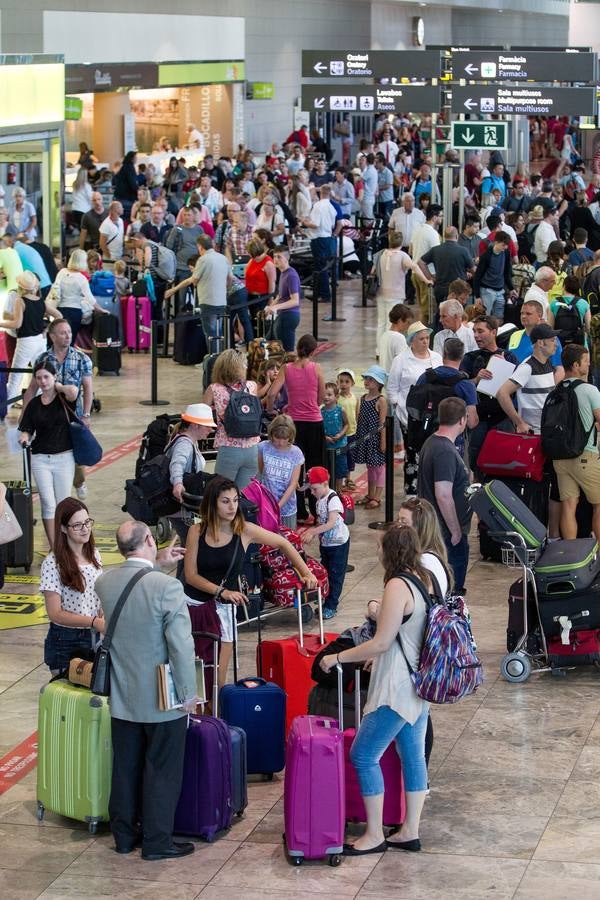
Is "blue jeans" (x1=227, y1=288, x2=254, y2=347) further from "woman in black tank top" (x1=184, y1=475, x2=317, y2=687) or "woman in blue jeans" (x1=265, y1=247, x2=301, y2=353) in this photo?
"woman in black tank top" (x1=184, y1=475, x2=317, y2=687)

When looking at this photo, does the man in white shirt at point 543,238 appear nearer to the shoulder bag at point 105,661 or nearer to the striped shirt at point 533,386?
the striped shirt at point 533,386

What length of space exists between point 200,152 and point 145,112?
1827 millimetres

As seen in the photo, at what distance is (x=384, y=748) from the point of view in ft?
22.9

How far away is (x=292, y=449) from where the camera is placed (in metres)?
10.8

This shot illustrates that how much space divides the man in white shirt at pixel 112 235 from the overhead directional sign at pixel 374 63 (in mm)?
5533

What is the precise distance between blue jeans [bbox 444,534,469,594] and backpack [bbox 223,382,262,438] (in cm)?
168

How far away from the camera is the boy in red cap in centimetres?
1014

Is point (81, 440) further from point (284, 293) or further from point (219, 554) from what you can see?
point (284, 293)

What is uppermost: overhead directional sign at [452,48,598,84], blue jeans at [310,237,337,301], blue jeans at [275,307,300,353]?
overhead directional sign at [452,48,598,84]

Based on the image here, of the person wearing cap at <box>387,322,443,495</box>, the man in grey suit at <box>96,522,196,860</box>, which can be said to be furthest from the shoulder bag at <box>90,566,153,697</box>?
the person wearing cap at <box>387,322,443,495</box>

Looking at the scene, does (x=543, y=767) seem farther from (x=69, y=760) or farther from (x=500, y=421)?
(x=500, y=421)

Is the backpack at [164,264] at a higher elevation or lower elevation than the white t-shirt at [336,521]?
higher

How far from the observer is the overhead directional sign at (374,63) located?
2483cm

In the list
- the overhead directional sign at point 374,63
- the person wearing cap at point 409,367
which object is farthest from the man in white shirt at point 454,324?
the overhead directional sign at point 374,63
